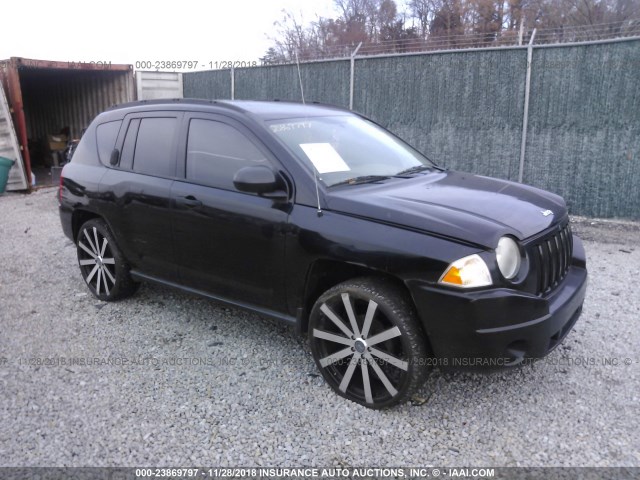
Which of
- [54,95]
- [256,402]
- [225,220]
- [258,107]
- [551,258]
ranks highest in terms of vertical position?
[54,95]

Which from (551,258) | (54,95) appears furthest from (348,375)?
(54,95)

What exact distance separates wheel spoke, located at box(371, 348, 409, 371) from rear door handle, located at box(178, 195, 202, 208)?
5.44 feet

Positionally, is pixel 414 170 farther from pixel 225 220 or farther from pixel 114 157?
pixel 114 157

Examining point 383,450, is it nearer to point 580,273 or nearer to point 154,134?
point 580,273

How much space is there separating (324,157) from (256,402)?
5.41 ft

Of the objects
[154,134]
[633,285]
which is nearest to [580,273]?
[633,285]

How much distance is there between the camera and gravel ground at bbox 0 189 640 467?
9.41ft

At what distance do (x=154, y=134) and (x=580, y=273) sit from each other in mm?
3390

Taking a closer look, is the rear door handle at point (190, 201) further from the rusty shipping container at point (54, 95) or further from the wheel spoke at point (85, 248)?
the rusty shipping container at point (54, 95)

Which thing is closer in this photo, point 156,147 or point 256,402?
point 256,402

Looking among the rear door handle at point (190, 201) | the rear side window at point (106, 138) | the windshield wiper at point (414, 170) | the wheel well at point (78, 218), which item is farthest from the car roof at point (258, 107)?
the wheel well at point (78, 218)

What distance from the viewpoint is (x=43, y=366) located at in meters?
3.86

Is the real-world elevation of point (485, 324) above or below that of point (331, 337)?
above

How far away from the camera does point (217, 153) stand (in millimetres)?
3922
